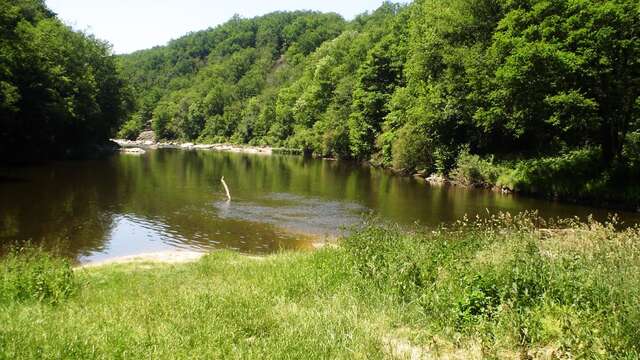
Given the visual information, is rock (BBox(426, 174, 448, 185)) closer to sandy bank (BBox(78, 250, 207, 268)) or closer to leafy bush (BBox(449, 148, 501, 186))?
leafy bush (BBox(449, 148, 501, 186))

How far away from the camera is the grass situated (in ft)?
21.3

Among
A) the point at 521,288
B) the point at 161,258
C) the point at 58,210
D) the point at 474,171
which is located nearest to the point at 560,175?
the point at 474,171

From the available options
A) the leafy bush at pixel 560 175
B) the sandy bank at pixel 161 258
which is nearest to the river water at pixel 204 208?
the sandy bank at pixel 161 258

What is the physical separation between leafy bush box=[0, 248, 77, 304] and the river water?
6909 millimetres

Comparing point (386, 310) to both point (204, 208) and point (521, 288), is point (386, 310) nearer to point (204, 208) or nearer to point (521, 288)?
point (521, 288)

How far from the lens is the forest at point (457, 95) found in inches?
1255

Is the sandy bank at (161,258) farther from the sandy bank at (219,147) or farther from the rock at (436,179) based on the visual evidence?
the sandy bank at (219,147)

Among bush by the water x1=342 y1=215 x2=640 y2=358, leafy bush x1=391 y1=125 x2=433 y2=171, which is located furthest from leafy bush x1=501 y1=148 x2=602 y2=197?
bush by the water x1=342 y1=215 x2=640 y2=358

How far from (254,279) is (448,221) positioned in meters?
17.4

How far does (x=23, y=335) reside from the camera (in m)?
6.55

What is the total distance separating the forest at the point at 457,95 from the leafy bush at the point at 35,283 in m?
29.9

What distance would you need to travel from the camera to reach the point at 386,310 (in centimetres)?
875

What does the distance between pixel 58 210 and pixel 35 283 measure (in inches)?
747

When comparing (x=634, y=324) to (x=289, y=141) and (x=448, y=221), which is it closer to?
(x=448, y=221)
